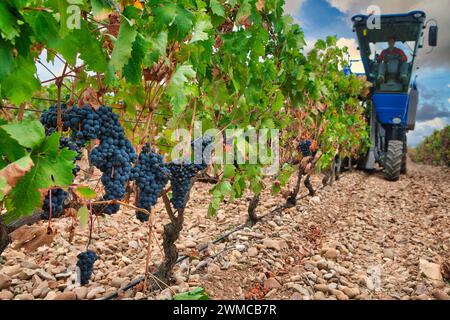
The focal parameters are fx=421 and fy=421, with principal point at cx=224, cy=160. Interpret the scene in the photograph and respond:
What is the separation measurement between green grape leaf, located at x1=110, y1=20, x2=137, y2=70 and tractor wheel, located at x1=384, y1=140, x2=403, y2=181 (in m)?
9.16

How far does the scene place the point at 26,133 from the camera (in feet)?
4.81

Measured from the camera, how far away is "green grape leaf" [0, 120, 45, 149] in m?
1.44

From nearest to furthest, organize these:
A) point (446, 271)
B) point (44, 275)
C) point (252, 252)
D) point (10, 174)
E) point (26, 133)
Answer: point (10, 174) → point (26, 133) → point (44, 275) → point (446, 271) → point (252, 252)

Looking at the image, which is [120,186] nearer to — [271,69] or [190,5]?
[190,5]

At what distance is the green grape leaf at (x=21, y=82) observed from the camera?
4.96ft

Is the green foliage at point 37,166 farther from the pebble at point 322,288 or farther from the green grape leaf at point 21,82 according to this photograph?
the pebble at point 322,288

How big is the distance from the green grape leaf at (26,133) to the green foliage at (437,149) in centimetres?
1858

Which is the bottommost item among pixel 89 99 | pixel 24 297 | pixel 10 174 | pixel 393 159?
pixel 24 297

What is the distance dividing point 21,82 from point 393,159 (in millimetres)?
9581

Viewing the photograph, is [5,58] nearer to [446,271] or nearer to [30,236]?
[30,236]

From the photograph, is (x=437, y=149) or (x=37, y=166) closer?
(x=37, y=166)

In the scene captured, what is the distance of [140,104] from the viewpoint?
273 cm

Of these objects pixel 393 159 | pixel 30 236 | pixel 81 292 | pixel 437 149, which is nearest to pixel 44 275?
pixel 81 292
